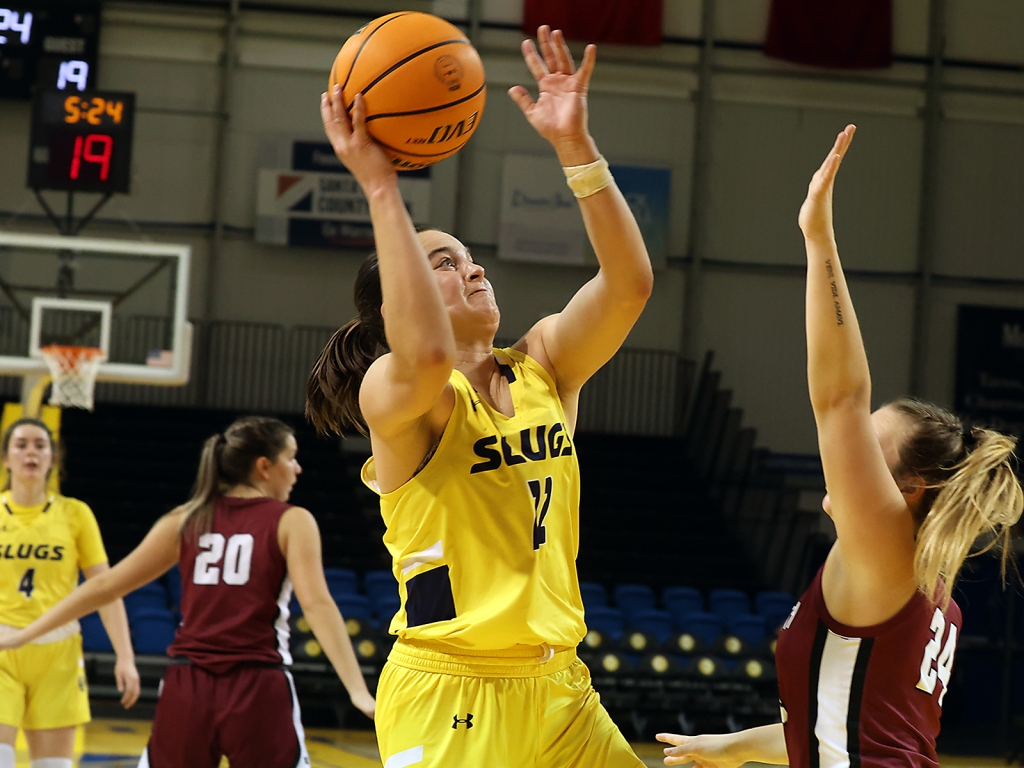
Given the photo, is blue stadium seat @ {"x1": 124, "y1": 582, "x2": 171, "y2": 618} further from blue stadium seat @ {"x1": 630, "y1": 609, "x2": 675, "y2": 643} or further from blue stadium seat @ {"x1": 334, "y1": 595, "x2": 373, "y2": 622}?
blue stadium seat @ {"x1": 630, "y1": 609, "x2": 675, "y2": 643}

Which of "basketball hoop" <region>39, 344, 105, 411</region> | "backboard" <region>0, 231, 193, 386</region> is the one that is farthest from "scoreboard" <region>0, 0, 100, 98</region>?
"basketball hoop" <region>39, 344, 105, 411</region>

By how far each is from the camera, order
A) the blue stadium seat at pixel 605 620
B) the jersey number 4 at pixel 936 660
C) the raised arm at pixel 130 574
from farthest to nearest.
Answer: the blue stadium seat at pixel 605 620, the raised arm at pixel 130 574, the jersey number 4 at pixel 936 660

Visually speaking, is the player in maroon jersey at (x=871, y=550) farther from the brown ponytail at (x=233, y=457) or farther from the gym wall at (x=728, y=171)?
the gym wall at (x=728, y=171)

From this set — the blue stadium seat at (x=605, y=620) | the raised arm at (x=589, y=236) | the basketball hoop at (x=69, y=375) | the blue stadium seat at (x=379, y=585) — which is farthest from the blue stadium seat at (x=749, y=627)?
the raised arm at (x=589, y=236)

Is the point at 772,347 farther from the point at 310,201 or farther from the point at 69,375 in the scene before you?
the point at 69,375

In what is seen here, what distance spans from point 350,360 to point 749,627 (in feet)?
29.0

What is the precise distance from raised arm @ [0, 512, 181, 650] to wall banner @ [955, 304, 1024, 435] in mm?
12615

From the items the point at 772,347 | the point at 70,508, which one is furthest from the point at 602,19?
the point at 70,508

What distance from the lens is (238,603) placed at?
4.19 metres

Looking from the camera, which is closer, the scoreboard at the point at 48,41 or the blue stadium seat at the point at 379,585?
the blue stadium seat at the point at 379,585

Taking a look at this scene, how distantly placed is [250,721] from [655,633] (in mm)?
7127

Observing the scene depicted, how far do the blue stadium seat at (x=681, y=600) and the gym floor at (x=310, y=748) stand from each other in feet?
5.96

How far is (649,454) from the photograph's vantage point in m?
14.8

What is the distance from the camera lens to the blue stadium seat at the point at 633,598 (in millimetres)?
11477
